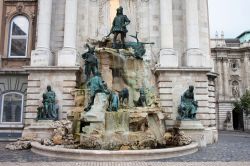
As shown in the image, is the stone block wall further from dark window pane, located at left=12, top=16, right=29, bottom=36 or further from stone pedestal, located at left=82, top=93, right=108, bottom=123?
stone pedestal, located at left=82, top=93, right=108, bottom=123

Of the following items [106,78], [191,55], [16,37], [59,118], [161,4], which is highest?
[161,4]

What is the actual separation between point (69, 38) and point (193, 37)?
867 cm

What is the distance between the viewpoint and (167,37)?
21.2 m

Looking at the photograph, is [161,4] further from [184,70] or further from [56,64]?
[56,64]

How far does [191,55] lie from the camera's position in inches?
819

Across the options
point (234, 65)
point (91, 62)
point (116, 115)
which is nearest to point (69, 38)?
point (91, 62)

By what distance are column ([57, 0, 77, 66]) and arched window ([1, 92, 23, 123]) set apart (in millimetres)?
5207

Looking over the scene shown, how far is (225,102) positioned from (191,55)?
39928 millimetres

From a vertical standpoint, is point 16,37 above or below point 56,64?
above

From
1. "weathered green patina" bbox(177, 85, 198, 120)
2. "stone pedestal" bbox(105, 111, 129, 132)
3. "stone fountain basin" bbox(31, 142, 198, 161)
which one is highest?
"weathered green patina" bbox(177, 85, 198, 120)

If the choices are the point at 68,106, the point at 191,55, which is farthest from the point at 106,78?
the point at 191,55

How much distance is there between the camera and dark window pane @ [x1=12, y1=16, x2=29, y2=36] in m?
24.4

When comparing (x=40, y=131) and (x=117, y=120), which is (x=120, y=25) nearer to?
(x=117, y=120)

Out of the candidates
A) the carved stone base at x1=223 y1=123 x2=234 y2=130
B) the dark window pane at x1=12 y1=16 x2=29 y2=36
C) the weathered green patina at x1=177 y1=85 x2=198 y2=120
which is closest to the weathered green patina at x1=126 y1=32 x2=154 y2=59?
the weathered green patina at x1=177 y1=85 x2=198 y2=120
